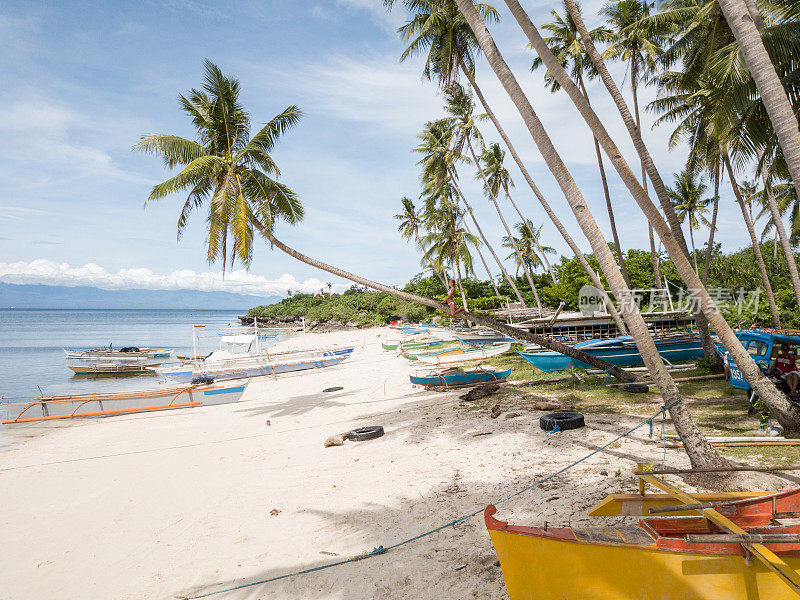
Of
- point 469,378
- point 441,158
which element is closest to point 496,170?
point 441,158

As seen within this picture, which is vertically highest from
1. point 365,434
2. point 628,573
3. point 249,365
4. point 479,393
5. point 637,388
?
point 628,573

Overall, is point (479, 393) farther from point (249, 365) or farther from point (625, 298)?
point (249, 365)

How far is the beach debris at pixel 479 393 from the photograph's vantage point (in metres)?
13.4

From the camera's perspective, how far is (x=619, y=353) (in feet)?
53.2

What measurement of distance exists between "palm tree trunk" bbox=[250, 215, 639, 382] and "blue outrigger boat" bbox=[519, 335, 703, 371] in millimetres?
2515

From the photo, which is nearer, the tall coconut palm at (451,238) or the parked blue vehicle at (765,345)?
the parked blue vehicle at (765,345)

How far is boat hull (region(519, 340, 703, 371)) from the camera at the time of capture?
635 inches

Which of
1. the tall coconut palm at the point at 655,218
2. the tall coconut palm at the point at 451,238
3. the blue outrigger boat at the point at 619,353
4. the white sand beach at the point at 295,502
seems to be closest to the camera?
the white sand beach at the point at 295,502

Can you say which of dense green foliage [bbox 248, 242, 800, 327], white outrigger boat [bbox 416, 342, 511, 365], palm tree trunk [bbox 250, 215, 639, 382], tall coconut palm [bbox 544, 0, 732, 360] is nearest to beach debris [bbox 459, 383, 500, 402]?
palm tree trunk [bbox 250, 215, 639, 382]

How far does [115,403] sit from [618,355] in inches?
795

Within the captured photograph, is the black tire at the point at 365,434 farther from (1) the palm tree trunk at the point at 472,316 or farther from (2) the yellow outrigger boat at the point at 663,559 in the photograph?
(2) the yellow outrigger boat at the point at 663,559

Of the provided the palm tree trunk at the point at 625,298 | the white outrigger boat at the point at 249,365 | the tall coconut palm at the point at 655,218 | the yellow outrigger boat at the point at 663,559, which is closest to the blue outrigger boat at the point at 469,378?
the tall coconut palm at the point at 655,218

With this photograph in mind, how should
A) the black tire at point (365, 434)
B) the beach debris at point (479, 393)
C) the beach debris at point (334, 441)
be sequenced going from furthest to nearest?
1. the beach debris at point (479, 393)
2. the black tire at point (365, 434)
3. the beach debris at point (334, 441)

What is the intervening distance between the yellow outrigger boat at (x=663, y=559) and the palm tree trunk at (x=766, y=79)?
4.60 meters
